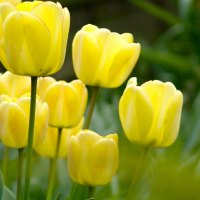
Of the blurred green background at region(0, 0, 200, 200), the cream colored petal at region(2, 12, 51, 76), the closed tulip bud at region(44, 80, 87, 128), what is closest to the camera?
the blurred green background at region(0, 0, 200, 200)

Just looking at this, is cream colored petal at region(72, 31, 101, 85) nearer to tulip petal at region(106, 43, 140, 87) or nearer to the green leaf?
tulip petal at region(106, 43, 140, 87)

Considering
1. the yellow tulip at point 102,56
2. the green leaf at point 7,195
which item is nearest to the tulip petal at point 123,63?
the yellow tulip at point 102,56

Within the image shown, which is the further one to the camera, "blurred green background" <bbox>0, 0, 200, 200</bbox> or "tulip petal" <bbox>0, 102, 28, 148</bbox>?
"tulip petal" <bbox>0, 102, 28, 148</bbox>

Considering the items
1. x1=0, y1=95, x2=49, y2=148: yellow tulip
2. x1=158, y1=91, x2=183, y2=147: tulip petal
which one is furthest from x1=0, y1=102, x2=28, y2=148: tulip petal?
x1=158, y1=91, x2=183, y2=147: tulip petal

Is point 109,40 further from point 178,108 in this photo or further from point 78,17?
point 78,17

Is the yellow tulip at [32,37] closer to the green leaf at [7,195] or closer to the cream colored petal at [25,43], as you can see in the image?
the cream colored petal at [25,43]

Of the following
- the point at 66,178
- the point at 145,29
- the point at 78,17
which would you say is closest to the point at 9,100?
the point at 66,178
